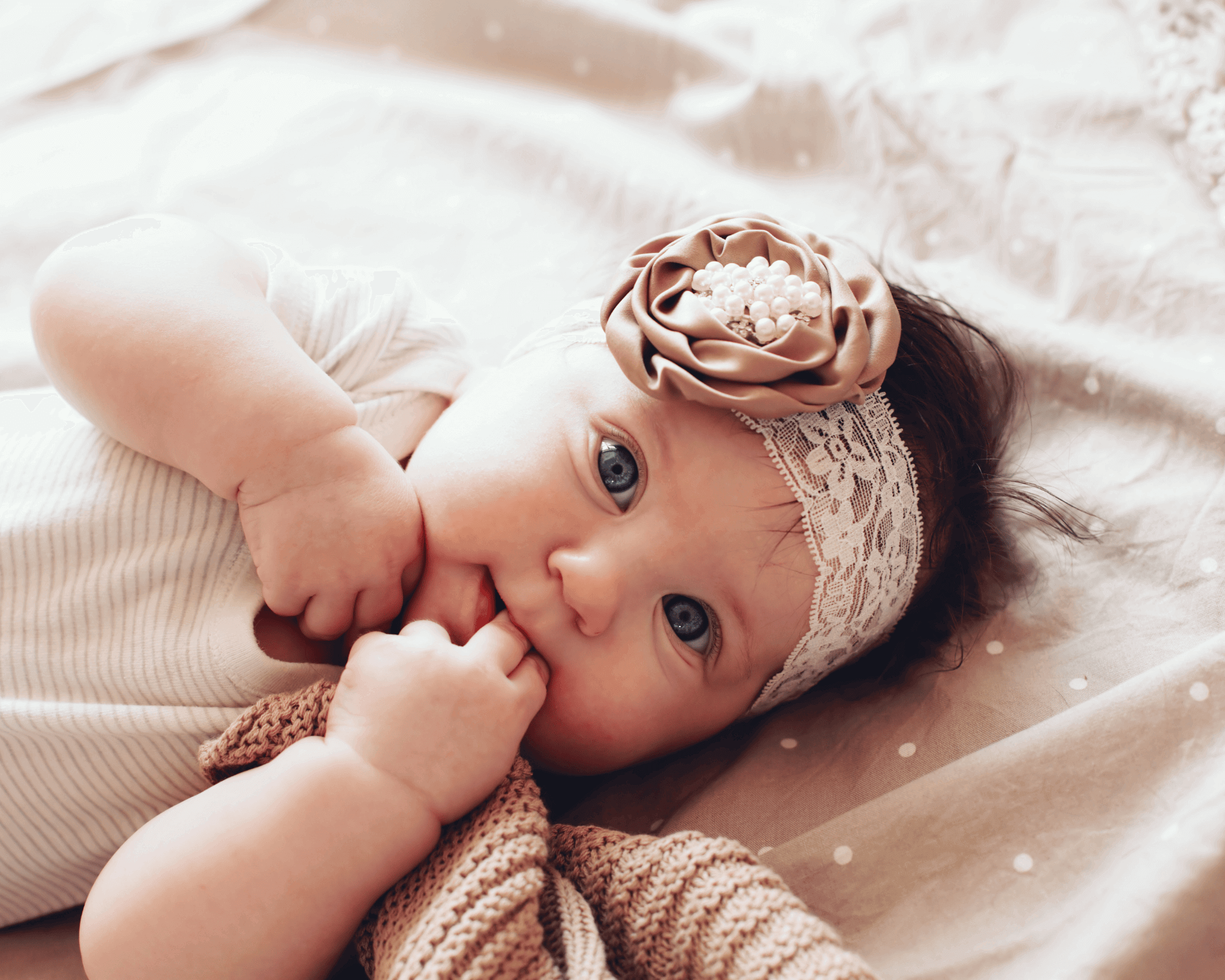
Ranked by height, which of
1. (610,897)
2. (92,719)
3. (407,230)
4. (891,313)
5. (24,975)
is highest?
(891,313)

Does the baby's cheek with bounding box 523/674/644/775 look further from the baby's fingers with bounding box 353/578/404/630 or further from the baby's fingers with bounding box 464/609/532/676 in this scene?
the baby's fingers with bounding box 353/578/404/630

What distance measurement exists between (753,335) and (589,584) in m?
0.31

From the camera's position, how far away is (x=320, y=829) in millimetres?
862

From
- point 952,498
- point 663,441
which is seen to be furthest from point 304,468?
point 952,498

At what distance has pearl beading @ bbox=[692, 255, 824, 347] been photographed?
977 mm

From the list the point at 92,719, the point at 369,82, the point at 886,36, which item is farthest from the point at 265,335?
the point at 886,36

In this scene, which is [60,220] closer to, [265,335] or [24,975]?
[265,335]

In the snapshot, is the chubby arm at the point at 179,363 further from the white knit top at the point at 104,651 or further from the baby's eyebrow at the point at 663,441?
the baby's eyebrow at the point at 663,441

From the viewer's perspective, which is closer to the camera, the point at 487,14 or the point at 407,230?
the point at 407,230

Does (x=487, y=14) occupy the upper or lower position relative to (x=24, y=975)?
upper

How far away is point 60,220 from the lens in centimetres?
156

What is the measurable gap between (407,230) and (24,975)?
117 cm

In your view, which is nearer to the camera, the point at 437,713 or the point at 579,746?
the point at 437,713

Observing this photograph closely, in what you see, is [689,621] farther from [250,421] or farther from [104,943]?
[104,943]
